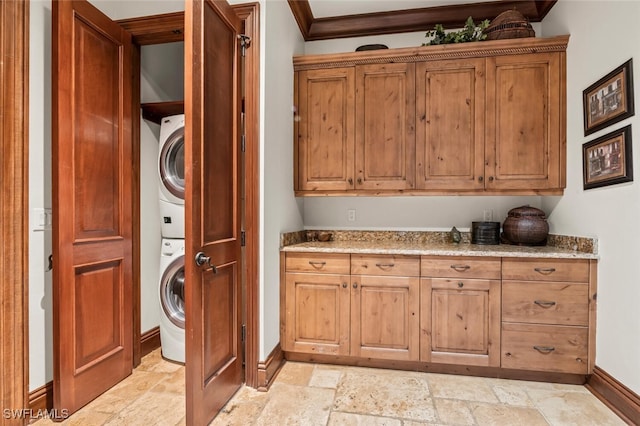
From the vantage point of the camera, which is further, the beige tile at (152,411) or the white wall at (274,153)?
the white wall at (274,153)

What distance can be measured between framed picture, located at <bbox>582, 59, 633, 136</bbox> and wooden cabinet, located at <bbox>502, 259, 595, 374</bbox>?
0.91 meters

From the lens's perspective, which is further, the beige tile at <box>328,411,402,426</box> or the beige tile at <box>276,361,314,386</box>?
the beige tile at <box>276,361,314,386</box>

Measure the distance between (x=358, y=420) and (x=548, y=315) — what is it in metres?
1.44

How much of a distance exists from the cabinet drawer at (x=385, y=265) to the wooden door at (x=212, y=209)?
2.80ft

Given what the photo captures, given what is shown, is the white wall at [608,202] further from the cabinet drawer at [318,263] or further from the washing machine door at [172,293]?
the washing machine door at [172,293]

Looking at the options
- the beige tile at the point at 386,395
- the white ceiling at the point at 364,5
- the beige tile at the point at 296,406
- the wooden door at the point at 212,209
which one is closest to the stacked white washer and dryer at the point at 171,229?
the wooden door at the point at 212,209

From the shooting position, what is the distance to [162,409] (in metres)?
1.87

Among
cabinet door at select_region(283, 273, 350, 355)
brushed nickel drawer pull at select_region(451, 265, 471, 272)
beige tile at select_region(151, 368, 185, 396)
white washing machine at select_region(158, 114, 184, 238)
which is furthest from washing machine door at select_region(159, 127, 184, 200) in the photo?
brushed nickel drawer pull at select_region(451, 265, 471, 272)

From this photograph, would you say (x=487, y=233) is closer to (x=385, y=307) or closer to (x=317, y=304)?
(x=385, y=307)

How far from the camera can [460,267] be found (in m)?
2.27

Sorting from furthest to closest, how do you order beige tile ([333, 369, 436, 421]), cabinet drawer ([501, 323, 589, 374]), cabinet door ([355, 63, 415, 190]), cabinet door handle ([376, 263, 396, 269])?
1. cabinet door ([355, 63, 415, 190])
2. cabinet door handle ([376, 263, 396, 269])
3. cabinet drawer ([501, 323, 589, 374])
4. beige tile ([333, 369, 436, 421])

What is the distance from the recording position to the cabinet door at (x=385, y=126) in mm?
2635

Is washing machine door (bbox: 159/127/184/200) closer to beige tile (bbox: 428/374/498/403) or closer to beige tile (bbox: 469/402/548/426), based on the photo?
beige tile (bbox: 428/374/498/403)

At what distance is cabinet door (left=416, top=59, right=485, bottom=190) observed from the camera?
8.35ft
